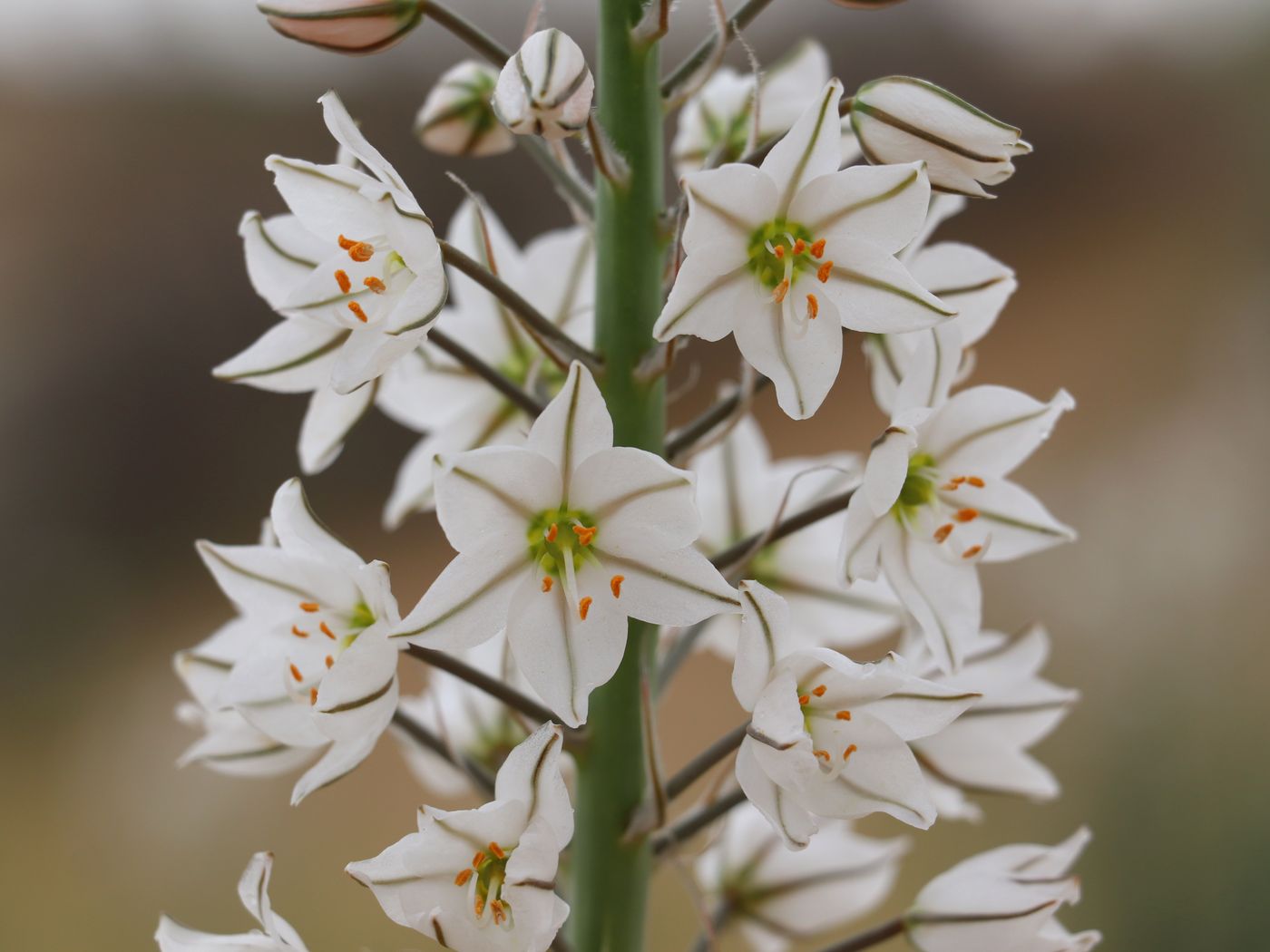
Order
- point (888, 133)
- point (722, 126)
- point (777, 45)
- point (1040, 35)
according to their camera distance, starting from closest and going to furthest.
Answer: point (888, 133) → point (722, 126) → point (777, 45) → point (1040, 35)

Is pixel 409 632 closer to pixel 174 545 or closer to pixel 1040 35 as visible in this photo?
pixel 174 545

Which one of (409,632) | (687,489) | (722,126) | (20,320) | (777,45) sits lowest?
(409,632)

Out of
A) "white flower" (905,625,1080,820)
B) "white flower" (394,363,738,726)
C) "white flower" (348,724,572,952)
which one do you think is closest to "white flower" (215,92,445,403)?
"white flower" (394,363,738,726)

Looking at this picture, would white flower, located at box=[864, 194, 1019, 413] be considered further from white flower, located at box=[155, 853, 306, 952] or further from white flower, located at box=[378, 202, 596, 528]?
white flower, located at box=[155, 853, 306, 952]

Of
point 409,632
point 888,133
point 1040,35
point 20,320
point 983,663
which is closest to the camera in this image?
point 409,632

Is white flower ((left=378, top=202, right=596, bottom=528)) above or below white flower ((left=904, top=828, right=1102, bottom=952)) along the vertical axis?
above

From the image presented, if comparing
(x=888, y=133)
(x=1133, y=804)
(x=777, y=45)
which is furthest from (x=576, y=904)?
(x=777, y=45)
